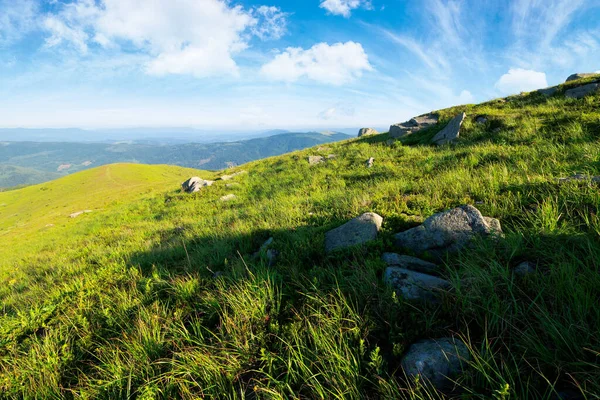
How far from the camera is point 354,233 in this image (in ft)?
16.5

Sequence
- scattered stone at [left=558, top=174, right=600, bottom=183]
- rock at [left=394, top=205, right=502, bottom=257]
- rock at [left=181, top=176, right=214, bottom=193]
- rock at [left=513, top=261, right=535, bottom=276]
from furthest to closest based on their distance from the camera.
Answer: rock at [left=181, top=176, right=214, bottom=193]
scattered stone at [left=558, top=174, right=600, bottom=183]
rock at [left=394, top=205, right=502, bottom=257]
rock at [left=513, top=261, right=535, bottom=276]

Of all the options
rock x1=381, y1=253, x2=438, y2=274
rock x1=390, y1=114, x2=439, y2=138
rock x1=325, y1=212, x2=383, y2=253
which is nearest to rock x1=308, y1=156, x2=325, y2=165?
rock x1=390, y1=114, x2=439, y2=138

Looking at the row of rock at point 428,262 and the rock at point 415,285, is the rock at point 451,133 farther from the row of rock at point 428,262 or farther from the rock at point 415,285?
the rock at point 415,285

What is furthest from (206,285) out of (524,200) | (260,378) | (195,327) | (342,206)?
(524,200)

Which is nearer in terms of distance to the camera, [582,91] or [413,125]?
[582,91]

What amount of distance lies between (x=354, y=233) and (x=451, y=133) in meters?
12.4

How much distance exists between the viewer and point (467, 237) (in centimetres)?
396

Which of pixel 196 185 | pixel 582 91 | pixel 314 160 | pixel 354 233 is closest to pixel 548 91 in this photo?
pixel 582 91

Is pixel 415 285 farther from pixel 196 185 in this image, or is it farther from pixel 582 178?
pixel 196 185

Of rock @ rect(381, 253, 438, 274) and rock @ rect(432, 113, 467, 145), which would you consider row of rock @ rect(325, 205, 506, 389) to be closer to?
rock @ rect(381, 253, 438, 274)

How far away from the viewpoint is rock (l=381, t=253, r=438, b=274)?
3.71 m

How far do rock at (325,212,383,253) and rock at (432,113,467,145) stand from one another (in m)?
10.9

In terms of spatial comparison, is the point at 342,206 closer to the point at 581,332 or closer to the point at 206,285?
the point at 206,285

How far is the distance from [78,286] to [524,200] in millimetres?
9147
